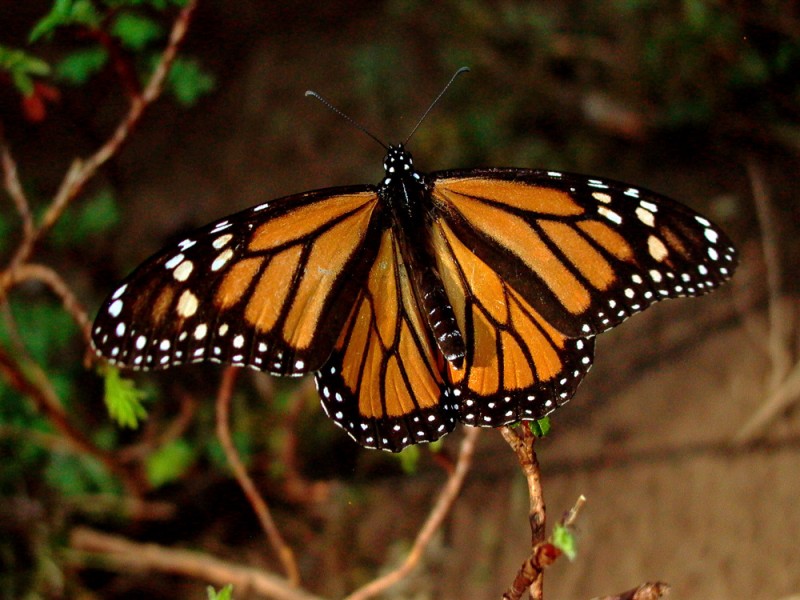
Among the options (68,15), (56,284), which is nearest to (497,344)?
(56,284)

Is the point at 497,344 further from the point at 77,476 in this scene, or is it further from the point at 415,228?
the point at 77,476

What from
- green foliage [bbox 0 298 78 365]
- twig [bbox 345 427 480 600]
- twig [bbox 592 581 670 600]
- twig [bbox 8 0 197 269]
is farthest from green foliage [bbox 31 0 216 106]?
twig [bbox 592 581 670 600]

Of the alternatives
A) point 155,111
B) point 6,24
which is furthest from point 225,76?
point 6,24

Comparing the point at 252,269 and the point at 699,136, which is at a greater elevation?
the point at 699,136

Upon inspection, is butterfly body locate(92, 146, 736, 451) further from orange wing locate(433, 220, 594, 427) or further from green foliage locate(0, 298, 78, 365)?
green foliage locate(0, 298, 78, 365)

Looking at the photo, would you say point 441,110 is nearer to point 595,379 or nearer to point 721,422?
point 595,379

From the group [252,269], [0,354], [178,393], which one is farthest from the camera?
[178,393]
